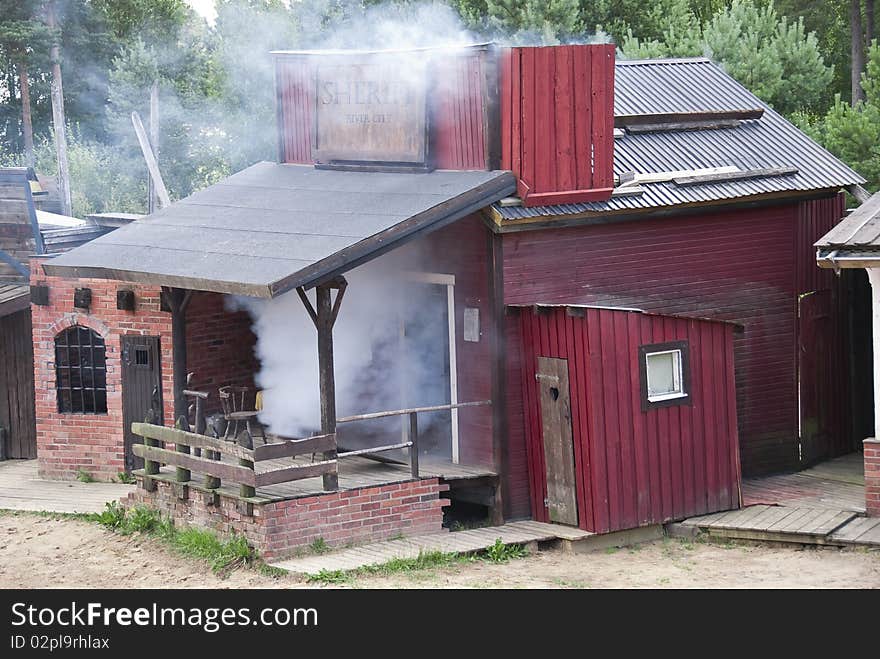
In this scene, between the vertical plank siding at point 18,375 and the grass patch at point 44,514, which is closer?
the grass patch at point 44,514

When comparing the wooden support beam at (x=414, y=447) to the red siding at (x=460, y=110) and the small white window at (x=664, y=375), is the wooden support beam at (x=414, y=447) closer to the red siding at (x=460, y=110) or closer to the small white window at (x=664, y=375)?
the small white window at (x=664, y=375)

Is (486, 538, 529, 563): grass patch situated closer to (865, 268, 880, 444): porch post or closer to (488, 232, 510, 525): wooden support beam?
(488, 232, 510, 525): wooden support beam

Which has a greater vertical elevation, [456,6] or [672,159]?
[456,6]

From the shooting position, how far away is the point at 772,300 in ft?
51.4

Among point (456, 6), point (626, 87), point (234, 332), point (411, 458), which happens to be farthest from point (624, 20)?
point (411, 458)

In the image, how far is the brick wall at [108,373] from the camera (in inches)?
628

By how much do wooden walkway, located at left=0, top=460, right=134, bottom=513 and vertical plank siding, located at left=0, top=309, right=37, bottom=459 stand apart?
0.98m

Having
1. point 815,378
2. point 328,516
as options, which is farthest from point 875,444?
point 328,516

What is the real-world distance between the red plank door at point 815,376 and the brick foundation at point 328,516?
4757 mm

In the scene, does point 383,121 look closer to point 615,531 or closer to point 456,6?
point 615,531

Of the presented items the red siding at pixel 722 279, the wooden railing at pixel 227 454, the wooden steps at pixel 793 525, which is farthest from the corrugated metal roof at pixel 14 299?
the wooden steps at pixel 793 525

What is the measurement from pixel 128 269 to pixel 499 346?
3.53m

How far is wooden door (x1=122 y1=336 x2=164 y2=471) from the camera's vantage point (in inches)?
630

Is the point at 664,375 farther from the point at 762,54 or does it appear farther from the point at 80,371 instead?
the point at 762,54
